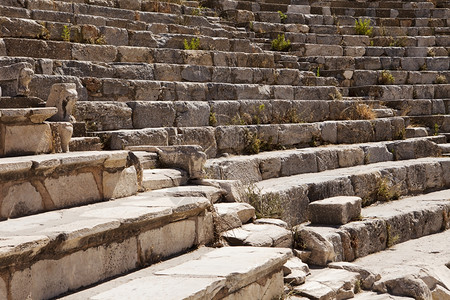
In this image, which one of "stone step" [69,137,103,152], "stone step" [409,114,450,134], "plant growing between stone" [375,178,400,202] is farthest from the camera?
"stone step" [409,114,450,134]

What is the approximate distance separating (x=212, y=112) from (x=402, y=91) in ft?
19.4

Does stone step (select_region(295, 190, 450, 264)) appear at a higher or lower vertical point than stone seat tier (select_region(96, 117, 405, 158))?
lower

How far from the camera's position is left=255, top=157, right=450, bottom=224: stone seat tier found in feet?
23.0

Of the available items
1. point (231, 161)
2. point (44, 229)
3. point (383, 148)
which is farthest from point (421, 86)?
point (44, 229)

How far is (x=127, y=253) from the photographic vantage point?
13.8 feet

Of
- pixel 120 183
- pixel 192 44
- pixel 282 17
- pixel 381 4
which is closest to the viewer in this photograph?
pixel 120 183

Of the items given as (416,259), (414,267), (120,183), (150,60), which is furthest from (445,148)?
(120,183)

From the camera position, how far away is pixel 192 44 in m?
10.2

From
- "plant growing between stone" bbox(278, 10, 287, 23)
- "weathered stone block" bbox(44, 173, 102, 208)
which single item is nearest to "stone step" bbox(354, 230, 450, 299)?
"weathered stone block" bbox(44, 173, 102, 208)

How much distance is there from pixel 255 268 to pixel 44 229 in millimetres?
1528

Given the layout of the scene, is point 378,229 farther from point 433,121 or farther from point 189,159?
point 433,121

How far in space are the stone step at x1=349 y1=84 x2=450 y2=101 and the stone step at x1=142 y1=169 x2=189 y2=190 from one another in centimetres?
739

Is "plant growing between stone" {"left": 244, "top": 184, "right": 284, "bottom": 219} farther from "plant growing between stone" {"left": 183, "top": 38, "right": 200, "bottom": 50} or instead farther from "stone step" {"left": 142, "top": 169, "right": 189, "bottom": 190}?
"plant growing between stone" {"left": 183, "top": 38, "right": 200, "bottom": 50}

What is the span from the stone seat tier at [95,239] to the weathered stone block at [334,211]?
2.09 meters
